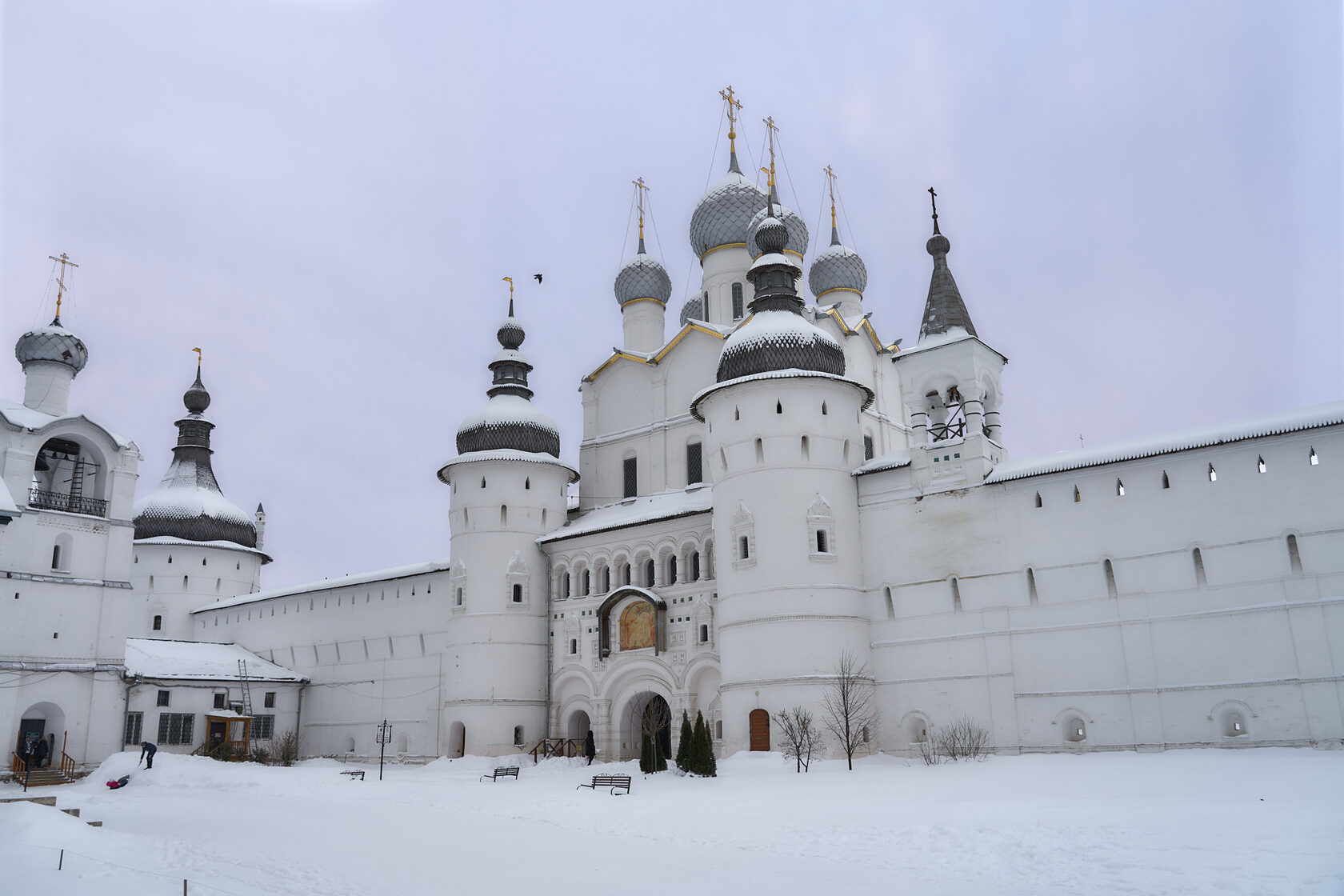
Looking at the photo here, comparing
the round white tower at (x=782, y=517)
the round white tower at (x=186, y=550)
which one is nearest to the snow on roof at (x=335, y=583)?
the round white tower at (x=186, y=550)

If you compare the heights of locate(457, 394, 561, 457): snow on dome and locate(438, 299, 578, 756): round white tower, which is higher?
locate(457, 394, 561, 457): snow on dome

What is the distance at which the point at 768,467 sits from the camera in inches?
901

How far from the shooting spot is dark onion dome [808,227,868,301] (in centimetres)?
3275

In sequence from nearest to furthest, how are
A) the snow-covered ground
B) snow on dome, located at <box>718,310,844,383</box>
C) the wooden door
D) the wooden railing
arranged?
1. the snow-covered ground
2. the wooden door
3. snow on dome, located at <box>718,310,844,383</box>
4. the wooden railing

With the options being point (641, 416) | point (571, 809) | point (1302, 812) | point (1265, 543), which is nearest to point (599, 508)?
point (641, 416)

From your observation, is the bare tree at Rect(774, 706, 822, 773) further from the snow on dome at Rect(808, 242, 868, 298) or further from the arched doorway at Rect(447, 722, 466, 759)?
the snow on dome at Rect(808, 242, 868, 298)

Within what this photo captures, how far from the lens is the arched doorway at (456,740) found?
90.6 feet

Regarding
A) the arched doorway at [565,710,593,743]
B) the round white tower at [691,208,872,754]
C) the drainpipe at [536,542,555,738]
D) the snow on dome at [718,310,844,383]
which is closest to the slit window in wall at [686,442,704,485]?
the drainpipe at [536,542,555,738]

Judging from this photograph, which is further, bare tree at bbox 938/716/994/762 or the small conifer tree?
the small conifer tree

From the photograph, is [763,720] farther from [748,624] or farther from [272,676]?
[272,676]

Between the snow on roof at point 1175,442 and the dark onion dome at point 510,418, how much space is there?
1280 cm

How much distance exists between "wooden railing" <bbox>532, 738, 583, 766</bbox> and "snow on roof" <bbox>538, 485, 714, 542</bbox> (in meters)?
5.17

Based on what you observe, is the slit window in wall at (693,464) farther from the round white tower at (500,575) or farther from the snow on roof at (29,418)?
the snow on roof at (29,418)

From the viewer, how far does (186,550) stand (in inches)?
1560
